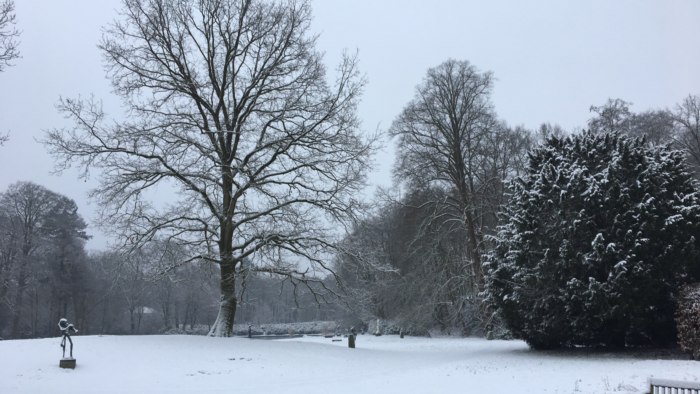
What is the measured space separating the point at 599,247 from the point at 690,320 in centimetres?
276

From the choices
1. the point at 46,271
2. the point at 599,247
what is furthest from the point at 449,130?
the point at 46,271

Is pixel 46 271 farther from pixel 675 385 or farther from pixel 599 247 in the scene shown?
pixel 675 385

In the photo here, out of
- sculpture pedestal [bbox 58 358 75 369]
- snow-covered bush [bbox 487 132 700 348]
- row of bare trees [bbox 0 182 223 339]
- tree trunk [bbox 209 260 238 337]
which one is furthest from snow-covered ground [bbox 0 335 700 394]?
row of bare trees [bbox 0 182 223 339]

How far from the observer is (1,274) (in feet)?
93.0

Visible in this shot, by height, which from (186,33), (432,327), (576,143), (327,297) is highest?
(186,33)

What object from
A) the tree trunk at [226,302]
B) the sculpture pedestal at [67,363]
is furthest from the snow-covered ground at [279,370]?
the tree trunk at [226,302]

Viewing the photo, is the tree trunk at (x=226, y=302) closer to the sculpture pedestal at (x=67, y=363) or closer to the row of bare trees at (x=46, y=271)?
the sculpture pedestal at (x=67, y=363)

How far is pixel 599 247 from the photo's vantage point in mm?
13500

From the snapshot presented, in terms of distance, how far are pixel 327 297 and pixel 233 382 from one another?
703 centimetres

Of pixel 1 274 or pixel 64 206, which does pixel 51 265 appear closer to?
pixel 64 206

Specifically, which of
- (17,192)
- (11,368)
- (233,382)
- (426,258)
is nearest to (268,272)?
(233,382)

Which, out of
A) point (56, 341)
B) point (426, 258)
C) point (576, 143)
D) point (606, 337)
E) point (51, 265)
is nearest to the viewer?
point (56, 341)

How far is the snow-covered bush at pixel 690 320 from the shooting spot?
38.3ft

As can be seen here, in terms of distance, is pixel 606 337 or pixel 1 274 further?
pixel 1 274
